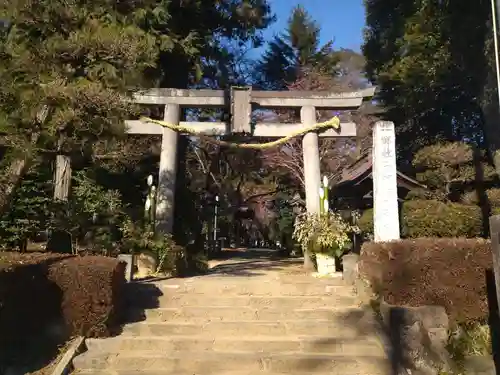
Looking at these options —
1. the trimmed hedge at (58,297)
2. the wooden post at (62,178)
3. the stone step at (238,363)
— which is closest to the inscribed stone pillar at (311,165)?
the stone step at (238,363)

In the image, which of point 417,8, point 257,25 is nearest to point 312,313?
point 257,25

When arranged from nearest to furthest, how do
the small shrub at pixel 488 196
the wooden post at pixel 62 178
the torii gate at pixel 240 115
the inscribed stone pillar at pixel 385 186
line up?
the inscribed stone pillar at pixel 385 186 < the small shrub at pixel 488 196 < the wooden post at pixel 62 178 < the torii gate at pixel 240 115

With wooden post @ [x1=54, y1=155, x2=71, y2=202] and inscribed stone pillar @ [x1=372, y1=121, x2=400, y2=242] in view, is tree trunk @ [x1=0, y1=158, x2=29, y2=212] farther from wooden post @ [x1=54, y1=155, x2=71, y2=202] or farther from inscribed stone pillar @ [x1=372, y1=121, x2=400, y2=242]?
inscribed stone pillar @ [x1=372, y1=121, x2=400, y2=242]

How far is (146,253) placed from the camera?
9508mm

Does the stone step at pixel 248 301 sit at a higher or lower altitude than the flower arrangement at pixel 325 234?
lower

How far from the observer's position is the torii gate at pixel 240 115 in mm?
11414

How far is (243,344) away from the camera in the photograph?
5.87 metres

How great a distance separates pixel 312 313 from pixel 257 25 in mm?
11334

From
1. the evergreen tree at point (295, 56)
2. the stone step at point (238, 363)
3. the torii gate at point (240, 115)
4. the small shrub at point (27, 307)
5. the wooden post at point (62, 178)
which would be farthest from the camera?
the evergreen tree at point (295, 56)

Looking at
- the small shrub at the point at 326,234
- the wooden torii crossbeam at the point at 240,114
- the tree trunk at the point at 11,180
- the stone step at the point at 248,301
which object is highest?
the wooden torii crossbeam at the point at 240,114

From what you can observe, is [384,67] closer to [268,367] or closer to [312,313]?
[312,313]

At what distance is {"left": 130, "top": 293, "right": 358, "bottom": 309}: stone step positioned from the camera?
696cm

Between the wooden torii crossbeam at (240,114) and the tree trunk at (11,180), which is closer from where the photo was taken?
the tree trunk at (11,180)

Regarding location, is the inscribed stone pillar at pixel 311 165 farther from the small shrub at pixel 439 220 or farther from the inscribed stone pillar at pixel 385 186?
the inscribed stone pillar at pixel 385 186
